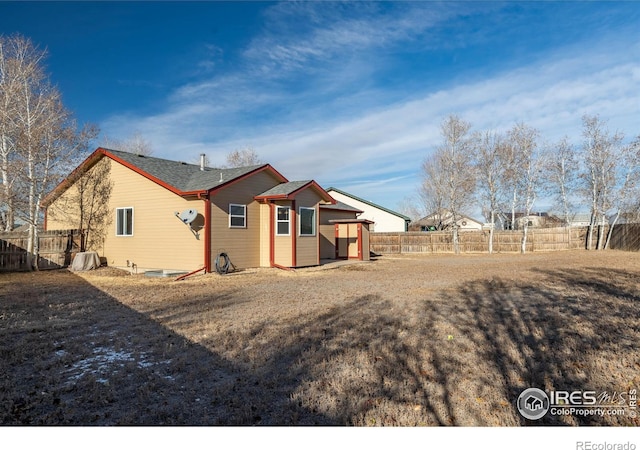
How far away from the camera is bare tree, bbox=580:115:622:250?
89.3 feet

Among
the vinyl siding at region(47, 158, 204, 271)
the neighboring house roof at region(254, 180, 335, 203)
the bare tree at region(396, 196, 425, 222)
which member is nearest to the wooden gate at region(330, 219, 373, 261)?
the neighboring house roof at region(254, 180, 335, 203)

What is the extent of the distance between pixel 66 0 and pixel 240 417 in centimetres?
1194

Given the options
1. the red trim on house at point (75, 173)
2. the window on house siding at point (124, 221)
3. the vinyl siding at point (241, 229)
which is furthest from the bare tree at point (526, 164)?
the red trim on house at point (75, 173)

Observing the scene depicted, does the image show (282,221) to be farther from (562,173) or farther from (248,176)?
(562,173)

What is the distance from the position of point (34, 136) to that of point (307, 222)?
1093 cm

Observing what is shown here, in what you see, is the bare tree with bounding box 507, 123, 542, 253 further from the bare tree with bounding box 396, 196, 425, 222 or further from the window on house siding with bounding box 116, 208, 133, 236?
the bare tree with bounding box 396, 196, 425, 222

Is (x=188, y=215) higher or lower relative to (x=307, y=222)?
higher

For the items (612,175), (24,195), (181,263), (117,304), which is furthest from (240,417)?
(612,175)

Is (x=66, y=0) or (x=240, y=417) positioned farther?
(x=66, y=0)

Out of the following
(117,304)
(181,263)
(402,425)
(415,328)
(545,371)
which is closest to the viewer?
(402,425)

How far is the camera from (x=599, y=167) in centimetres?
2786

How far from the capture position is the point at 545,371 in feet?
12.9

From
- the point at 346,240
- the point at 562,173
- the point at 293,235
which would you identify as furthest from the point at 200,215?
the point at 562,173
